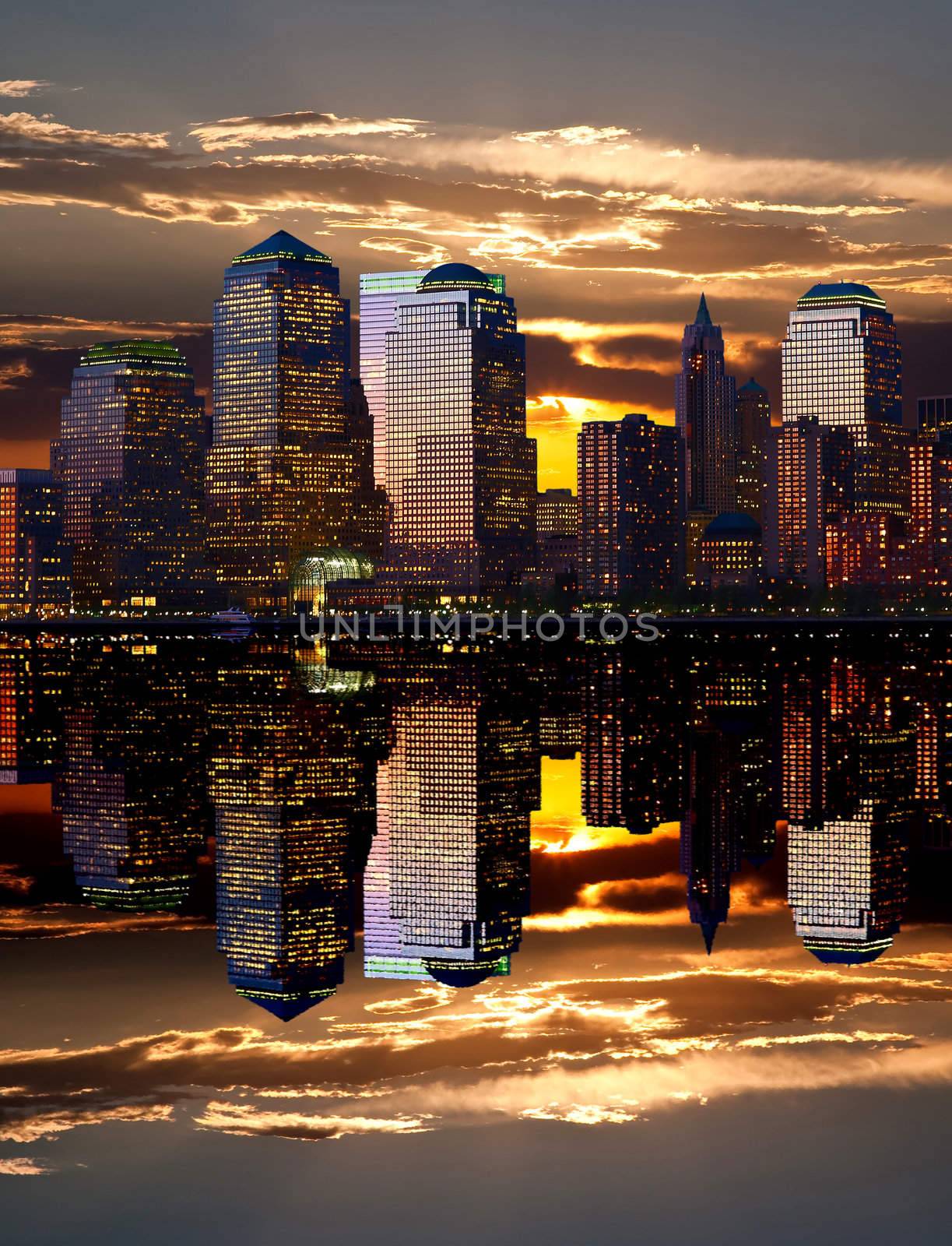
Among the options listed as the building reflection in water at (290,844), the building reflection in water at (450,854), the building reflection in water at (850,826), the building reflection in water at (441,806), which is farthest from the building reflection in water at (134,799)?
the building reflection in water at (850,826)

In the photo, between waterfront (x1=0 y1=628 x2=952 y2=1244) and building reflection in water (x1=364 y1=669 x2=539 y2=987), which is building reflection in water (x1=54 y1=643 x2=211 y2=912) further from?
building reflection in water (x1=364 y1=669 x2=539 y2=987)

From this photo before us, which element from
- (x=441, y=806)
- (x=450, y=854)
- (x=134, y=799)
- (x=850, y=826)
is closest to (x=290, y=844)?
(x=450, y=854)

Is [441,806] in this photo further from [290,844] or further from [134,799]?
[134,799]

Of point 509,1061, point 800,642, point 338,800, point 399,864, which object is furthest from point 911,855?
point 800,642

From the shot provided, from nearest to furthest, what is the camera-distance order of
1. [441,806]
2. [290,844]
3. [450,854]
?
[450,854]
[290,844]
[441,806]

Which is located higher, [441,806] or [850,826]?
[441,806]

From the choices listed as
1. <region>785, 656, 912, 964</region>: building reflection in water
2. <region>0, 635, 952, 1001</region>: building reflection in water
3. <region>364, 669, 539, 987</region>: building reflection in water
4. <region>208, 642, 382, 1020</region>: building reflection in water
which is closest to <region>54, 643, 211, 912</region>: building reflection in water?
<region>0, 635, 952, 1001</region>: building reflection in water

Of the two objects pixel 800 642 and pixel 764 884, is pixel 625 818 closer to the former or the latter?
pixel 764 884
